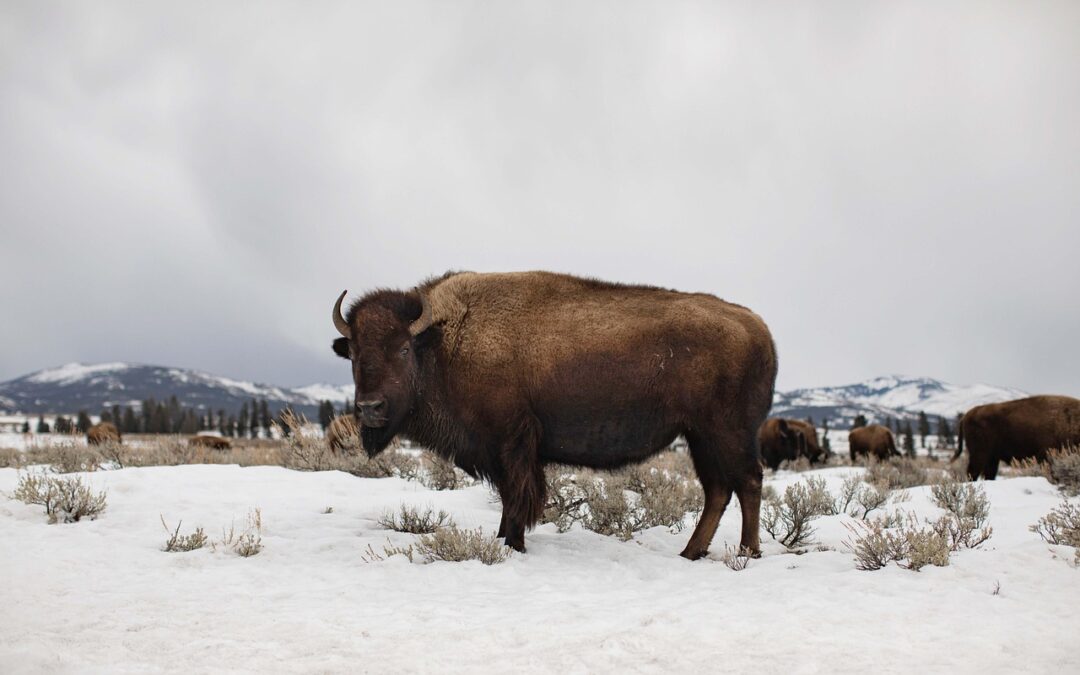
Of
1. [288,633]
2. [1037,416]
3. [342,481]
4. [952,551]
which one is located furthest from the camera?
[1037,416]

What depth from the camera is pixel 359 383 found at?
612cm

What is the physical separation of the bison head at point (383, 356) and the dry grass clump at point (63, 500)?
2.62 metres

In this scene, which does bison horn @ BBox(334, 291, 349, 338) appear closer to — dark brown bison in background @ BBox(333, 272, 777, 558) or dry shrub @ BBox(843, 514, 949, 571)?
dark brown bison in background @ BBox(333, 272, 777, 558)

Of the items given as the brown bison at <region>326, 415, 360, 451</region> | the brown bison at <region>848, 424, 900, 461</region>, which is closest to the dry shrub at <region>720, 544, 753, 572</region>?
the brown bison at <region>326, 415, 360, 451</region>

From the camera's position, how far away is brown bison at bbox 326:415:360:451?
11.1 m

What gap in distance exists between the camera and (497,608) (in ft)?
13.8

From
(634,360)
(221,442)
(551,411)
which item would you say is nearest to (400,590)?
(551,411)

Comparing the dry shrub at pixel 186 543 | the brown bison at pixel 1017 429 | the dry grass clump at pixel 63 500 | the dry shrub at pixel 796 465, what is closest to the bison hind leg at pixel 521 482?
the dry shrub at pixel 186 543

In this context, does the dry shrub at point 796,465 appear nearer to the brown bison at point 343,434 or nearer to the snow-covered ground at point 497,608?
the brown bison at point 343,434

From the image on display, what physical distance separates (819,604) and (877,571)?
37.6 inches

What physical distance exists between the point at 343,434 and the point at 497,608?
27.2ft

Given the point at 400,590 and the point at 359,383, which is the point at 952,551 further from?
the point at 359,383

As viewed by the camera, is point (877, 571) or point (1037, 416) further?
point (1037, 416)

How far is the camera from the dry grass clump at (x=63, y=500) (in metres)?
6.00
